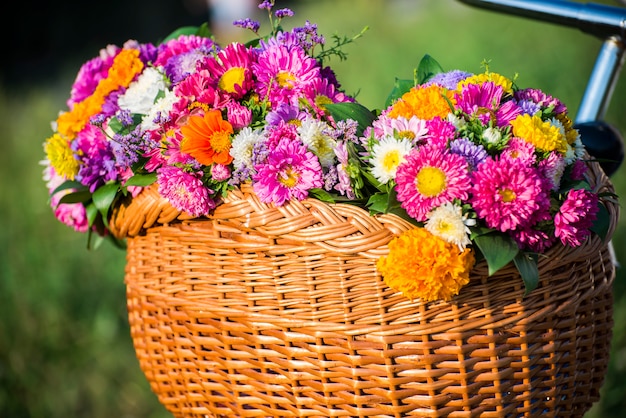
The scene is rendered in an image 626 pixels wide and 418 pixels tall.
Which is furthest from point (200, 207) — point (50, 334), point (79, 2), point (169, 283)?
point (79, 2)

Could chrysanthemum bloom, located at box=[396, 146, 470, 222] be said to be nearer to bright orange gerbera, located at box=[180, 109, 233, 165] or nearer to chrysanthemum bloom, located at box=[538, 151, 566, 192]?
chrysanthemum bloom, located at box=[538, 151, 566, 192]

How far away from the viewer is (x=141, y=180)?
123cm

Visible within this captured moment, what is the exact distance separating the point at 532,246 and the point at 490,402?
250mm

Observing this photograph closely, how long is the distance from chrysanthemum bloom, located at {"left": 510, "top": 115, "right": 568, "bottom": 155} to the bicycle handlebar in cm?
54

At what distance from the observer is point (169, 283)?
125 cm

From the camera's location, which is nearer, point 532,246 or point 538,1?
point 532,246

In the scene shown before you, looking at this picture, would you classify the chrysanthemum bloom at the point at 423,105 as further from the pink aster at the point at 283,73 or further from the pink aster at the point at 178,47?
the pink aster at the point at 178,47

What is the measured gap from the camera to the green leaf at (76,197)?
1.36 meters

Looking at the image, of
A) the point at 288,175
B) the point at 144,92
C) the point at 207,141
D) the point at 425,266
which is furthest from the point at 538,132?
the point at 144,92

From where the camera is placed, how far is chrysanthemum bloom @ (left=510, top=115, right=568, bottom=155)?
105cm

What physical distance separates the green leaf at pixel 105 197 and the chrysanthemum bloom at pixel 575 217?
2.54 ft

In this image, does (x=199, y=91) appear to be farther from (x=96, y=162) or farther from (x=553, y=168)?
(x=553, y=168)

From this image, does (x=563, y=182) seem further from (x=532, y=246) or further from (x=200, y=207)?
(x=200, y=207)

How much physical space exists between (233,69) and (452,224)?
0.48 m
